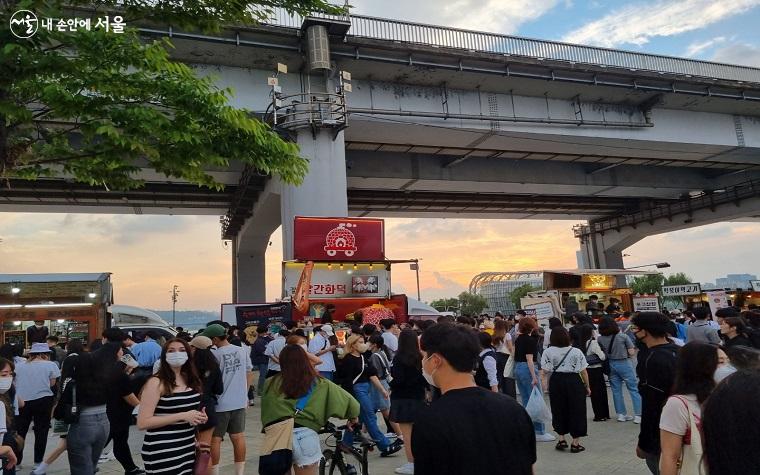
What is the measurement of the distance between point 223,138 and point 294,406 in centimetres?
433

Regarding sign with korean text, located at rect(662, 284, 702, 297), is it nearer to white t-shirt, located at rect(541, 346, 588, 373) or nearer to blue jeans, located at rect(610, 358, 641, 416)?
blue jeans, located at rect(610, 358, 641, 416)

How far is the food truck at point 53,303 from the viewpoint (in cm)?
1499

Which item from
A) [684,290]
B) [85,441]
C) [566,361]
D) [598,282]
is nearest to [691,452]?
[566,361]

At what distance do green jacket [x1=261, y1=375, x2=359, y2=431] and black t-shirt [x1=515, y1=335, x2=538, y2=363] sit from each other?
15.3ft

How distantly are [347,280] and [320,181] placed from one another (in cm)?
395

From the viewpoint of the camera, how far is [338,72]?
59.7ft

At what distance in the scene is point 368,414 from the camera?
23.2 feet

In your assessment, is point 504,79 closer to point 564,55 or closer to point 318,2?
point 564,55

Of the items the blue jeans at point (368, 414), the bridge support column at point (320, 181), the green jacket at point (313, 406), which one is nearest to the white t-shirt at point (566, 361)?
the blue jeans at point (368, 414)

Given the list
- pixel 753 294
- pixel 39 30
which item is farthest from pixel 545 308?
pixel 753 294

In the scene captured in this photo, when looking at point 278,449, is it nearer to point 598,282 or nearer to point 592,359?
point 592,359

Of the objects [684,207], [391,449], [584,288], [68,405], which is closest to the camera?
[68,405]

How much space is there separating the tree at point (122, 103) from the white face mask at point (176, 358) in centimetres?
326

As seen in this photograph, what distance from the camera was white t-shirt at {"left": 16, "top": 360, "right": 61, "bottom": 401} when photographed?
276 inches
